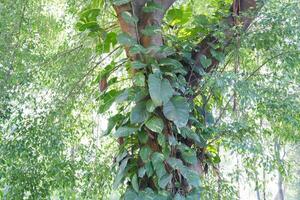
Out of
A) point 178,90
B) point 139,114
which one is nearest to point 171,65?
point 178,90

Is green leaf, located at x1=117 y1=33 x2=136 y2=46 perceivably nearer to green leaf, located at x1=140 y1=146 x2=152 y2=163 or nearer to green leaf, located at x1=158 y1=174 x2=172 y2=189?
green leaf, located at x1=140 y1=146 x2=152 y2=163

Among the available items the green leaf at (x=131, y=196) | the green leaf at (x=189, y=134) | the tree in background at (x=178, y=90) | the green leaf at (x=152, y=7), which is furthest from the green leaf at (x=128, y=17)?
the green leaf at (x=131, y=196)

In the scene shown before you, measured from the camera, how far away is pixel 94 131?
3.08 metres

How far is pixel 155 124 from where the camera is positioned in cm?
213

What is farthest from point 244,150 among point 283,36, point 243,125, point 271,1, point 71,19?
point 71,19

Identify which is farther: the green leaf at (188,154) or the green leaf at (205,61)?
the green leaf at (205,61)

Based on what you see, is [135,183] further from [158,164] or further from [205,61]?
[205,61]

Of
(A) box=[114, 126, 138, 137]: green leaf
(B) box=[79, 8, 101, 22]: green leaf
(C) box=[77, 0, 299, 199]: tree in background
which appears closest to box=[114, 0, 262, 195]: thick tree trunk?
(C) box=[77, 0, 299, 199]: tree in background

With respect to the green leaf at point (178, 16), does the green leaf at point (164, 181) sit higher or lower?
lower

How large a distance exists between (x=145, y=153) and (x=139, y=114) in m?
0.22

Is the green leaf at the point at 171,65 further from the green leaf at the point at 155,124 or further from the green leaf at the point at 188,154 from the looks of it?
the green leaf at the point at 188,154

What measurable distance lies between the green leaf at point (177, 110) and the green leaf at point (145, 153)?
0.23m

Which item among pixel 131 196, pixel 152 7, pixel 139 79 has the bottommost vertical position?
pixel 131 196

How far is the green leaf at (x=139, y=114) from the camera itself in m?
2.20
